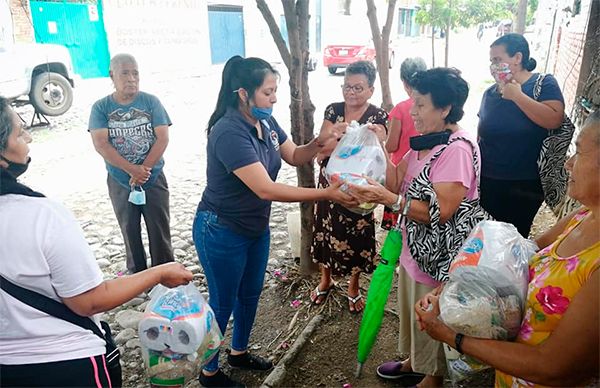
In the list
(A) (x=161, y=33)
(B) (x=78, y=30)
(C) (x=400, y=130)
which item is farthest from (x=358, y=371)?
(A) (x=161, y=33)

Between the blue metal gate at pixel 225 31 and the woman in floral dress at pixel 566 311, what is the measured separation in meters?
20.6

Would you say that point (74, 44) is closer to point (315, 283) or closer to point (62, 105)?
point (62, 105)

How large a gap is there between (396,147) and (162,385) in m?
2.65

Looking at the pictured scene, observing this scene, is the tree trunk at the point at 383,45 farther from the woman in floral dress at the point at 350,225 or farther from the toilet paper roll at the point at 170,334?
the toilet paper roll at the point at 170,334

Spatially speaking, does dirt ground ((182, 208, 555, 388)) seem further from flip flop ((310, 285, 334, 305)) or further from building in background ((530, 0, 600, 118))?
building in background ((530, 0, 600, 118))

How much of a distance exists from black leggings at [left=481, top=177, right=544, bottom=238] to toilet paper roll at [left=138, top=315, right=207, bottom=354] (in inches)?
97.5

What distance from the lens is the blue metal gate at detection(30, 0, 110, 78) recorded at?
14.5 meters

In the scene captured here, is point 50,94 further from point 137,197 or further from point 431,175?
point 431,175

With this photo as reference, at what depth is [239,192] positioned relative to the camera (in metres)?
2.37

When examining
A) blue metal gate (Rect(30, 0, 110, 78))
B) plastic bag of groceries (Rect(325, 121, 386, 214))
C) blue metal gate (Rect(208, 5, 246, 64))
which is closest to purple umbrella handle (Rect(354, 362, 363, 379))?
plastic bag of groceries (Rect(325, 121, 386, 214))

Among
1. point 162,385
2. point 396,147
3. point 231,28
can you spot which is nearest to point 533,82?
point 396,147

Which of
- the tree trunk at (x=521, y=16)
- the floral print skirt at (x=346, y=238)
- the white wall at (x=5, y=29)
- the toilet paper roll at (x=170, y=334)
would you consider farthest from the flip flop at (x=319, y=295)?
the tree trunk at (x=521, y=16)

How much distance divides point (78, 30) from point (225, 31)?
24.3ft

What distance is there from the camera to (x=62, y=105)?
403 inches
